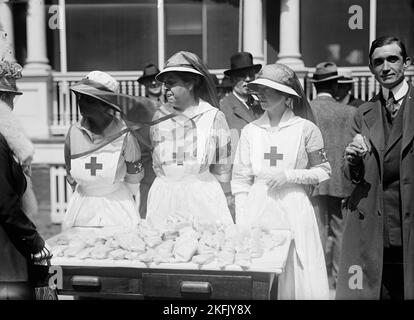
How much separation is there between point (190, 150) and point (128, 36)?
0.65m

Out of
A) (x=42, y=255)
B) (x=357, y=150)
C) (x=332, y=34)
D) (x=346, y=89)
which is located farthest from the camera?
(x=346, y=89)

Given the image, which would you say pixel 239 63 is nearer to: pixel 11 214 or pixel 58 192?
pixel 58 192

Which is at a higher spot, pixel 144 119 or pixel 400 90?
pixel 400 90

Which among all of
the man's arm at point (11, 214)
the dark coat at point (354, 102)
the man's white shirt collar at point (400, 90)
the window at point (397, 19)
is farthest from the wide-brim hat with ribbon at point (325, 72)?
the man's arm at point (11, 214)

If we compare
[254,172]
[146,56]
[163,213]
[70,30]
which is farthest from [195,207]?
[70,30]

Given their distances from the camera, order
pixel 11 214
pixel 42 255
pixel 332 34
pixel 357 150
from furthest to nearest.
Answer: pixel 332 34, pixel 357 150, pixel 42 255, pixel 11 214

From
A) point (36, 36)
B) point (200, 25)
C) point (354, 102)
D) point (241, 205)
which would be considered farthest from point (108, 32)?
point (354, 102)

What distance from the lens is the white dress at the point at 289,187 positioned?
7.78ft

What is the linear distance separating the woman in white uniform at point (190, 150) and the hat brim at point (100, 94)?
0.68 feet

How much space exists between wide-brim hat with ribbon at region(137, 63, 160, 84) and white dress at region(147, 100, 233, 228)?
1.75 feet

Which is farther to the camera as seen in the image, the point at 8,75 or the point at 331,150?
the point at 331,150

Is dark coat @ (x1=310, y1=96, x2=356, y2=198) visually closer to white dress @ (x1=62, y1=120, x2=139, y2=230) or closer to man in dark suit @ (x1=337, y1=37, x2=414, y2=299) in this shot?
man in dark suit @ (x1=337, y1=37, x2=414, y2=299)

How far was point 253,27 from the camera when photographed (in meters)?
3.03

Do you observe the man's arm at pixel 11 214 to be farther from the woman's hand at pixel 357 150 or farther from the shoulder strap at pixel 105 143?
the woman's hand at pixel 357 150
